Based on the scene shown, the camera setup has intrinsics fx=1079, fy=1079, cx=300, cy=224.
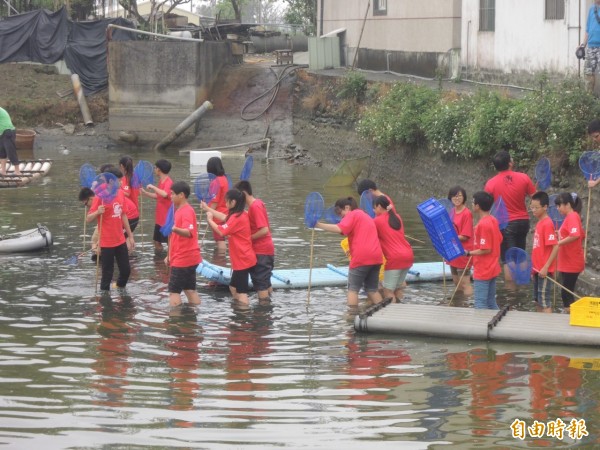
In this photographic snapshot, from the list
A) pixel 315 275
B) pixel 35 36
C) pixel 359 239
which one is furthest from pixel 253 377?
pixel 35 36

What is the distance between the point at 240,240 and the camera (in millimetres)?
12562

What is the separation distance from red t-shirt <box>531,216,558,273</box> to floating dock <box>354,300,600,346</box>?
0.79 m

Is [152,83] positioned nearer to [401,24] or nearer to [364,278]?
[401,24]

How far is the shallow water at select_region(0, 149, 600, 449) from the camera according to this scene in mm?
7992

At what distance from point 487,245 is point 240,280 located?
3.08 m

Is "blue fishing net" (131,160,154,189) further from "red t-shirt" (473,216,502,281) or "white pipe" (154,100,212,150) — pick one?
"white pipe" (154,100,212,150)

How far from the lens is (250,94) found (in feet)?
113

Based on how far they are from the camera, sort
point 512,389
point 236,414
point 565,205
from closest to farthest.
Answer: point 236,414 → point 512,389 → point 565,205

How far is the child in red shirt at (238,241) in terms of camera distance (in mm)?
12484

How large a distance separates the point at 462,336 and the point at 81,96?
84.7 ft

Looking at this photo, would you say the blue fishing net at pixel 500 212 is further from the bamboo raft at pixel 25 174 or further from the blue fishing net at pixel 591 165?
the bamboo raft at pixel 25 174

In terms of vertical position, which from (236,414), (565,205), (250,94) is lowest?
(236,414)

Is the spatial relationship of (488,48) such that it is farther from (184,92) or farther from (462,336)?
(462,336)

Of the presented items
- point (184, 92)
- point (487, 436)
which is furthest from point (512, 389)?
point (184, 92)
